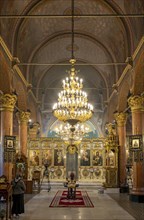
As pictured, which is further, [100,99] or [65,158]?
[100,99]

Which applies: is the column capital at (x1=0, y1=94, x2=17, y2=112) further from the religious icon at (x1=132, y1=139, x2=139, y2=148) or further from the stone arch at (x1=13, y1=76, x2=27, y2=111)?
the religious icon at (x1=132, y1=139, x2=139, y2=148)

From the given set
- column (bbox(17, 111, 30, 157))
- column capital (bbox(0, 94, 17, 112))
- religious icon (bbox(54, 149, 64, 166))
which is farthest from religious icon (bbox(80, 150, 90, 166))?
column capital (bbox(0, 94, 17, 112))

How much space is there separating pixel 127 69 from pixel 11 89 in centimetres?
625

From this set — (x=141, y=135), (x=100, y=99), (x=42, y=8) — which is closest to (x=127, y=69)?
(x=141, y=135)

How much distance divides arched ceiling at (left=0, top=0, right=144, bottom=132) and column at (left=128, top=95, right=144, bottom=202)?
2.68 m

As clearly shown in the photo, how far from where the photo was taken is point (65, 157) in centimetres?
2717

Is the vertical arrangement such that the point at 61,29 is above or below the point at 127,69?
above

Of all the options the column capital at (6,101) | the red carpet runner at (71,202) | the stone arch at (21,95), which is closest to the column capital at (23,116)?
the stone arch at (21,95)

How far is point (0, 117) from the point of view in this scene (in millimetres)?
16812

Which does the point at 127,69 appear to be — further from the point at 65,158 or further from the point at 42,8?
the point at 65,158

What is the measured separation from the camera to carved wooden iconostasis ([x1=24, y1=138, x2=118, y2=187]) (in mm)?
27031

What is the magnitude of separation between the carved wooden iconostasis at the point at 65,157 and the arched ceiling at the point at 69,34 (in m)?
4.31

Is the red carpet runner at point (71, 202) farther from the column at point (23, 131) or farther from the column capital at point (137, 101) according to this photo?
the column at point (23, 131)

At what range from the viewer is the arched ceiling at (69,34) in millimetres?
15540
